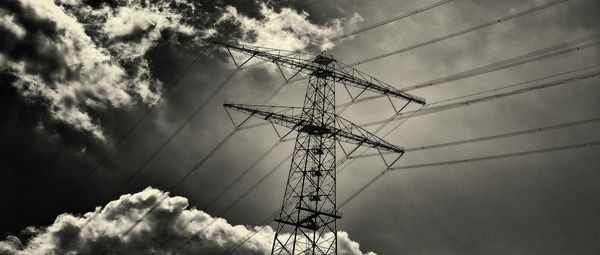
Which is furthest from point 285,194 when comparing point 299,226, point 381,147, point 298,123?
point 381,147

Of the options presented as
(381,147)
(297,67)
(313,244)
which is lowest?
(313,244)

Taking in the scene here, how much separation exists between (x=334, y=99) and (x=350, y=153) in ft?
13.4

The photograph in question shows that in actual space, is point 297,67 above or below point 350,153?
above

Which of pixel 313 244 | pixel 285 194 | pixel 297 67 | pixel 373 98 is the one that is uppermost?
pixel 297 67

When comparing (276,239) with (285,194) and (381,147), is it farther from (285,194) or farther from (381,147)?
(381,147)

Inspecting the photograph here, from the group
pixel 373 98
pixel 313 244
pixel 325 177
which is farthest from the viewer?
pixel 373 98

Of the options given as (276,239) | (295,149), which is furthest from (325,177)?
(276,239)

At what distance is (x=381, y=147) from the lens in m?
35.6

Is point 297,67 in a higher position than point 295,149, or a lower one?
higher

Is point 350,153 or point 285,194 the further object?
point 350,153

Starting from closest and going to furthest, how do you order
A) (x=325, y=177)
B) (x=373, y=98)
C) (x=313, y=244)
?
(x=313, y=244), (x=325, y=177), (x=373, y=98)

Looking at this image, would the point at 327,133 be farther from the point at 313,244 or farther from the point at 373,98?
the point at 313,244

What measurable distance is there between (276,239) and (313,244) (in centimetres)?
236

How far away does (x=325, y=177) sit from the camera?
34.0 meters
